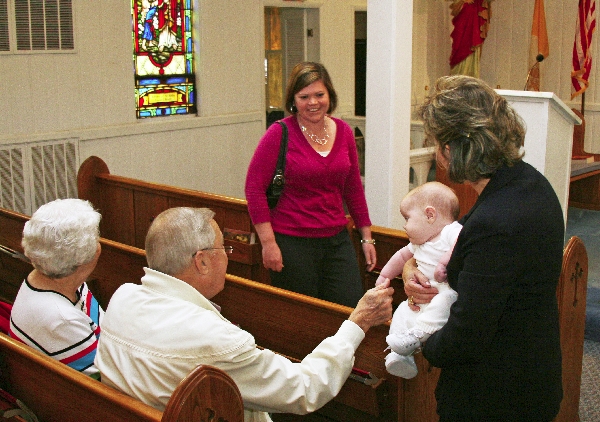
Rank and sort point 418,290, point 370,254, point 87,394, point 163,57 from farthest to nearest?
point 163,57 → point 370,254 → point 418,290 → point 87,394

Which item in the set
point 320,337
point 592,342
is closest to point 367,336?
point 320,337

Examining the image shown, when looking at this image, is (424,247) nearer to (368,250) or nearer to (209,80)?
(368,250)

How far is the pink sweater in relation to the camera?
9.64ft

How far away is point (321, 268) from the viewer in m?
3.05

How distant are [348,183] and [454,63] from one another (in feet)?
21.4

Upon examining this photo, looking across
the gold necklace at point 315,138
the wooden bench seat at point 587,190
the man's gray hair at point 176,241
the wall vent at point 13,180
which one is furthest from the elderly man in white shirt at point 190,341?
the wooden bench seat at point 587,190

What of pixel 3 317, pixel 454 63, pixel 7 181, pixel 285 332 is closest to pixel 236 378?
pixel 285 332

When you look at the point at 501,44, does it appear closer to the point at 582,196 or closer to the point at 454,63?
the point at 454,63

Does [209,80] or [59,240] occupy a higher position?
[209,80]

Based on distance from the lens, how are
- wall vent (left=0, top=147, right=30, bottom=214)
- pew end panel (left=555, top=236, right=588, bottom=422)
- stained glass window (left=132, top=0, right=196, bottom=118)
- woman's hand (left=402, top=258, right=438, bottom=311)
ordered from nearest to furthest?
woman's hand (left=402, top=258, right=438, bottom=311)
pew end panel (left=555, top=236, right=588, bottom=422)
wall vent (left=0, top=147, right=30, bottom=214)
stained glass window (left=132, top=0, right=196, bottom=118)

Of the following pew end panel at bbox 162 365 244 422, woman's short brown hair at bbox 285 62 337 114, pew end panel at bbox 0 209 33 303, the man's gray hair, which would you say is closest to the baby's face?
the man's gray hair

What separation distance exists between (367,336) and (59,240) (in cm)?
105

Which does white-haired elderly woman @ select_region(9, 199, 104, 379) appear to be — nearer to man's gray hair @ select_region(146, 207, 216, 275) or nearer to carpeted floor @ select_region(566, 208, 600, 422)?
man's gray hair @ select_region(146, 207, 216, 275)

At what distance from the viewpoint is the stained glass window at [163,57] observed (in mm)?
6781
